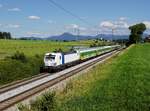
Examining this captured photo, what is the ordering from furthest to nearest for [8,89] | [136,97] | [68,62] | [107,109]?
[68,62], [8,89], [136,97], [107,109]

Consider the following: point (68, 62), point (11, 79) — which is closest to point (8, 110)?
point (11, 79)

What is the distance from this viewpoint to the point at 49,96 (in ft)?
59.0

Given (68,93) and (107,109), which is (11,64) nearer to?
(68,93)

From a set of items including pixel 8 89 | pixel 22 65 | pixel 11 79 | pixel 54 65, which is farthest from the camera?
pixel 54 65

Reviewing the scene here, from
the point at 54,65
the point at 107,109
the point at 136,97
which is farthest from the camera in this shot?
the point at 54,65

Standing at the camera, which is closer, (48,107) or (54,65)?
(48,107)

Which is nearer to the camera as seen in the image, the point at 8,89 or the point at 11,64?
the point at 8,89

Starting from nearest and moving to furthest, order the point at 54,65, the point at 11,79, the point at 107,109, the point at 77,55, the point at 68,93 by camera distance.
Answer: the point at 107,109 → the point at 68,93 → the point at 11,79 → the point at 54,65 → the point at 77,55

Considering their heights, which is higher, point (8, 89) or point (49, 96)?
point (49, 96)

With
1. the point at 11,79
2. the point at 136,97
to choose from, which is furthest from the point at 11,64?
the point at 136,97

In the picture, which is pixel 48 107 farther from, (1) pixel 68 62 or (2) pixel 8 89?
(1) pixel 68 62

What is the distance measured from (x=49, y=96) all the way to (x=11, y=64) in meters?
21.3

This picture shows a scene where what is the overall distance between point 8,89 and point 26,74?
11938 mm

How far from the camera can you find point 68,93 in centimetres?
2398
